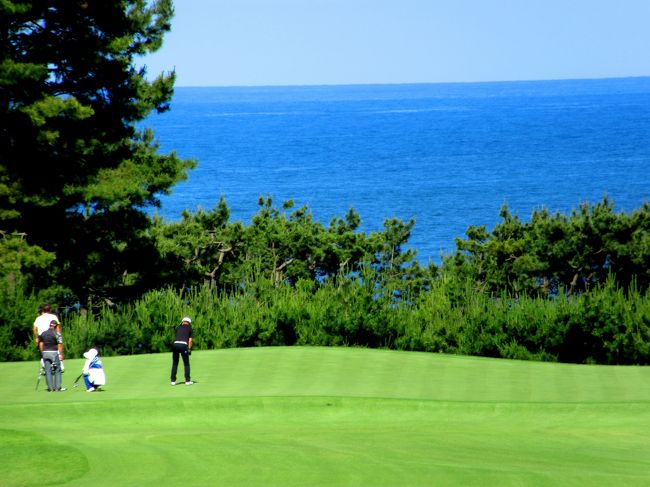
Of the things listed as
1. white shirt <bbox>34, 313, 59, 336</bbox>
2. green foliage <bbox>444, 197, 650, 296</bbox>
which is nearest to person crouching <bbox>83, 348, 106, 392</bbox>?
white shirt <bbox>34, 313, 59, 336</bbox>

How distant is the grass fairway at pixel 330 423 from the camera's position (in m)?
9.75

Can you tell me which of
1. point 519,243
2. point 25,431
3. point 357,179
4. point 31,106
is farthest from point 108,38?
point 357,179

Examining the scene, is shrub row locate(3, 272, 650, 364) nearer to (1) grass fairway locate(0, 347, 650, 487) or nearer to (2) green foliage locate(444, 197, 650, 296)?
(1) grass fairway locate(0, 347, 650, 487)

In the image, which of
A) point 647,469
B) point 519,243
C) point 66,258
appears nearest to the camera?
point 647,469

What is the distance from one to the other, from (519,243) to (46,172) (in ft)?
53.4

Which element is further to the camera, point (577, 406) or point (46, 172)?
point (46, 172)

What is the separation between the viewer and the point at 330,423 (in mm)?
13086

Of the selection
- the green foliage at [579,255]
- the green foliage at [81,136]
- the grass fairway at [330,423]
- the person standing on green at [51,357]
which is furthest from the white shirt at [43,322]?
the green foliage at [579,255]

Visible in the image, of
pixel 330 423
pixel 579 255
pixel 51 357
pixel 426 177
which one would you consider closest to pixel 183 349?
pixel 51 357

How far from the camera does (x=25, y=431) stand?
11.9m

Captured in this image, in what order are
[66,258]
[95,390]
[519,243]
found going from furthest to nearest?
1. [519,243]
2. [66,258]
3. [95,390]

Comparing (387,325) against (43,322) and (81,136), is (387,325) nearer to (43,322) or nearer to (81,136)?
(43,322)

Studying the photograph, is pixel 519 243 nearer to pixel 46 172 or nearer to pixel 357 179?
pixel 46 172

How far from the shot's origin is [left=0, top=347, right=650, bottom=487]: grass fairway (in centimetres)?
975
